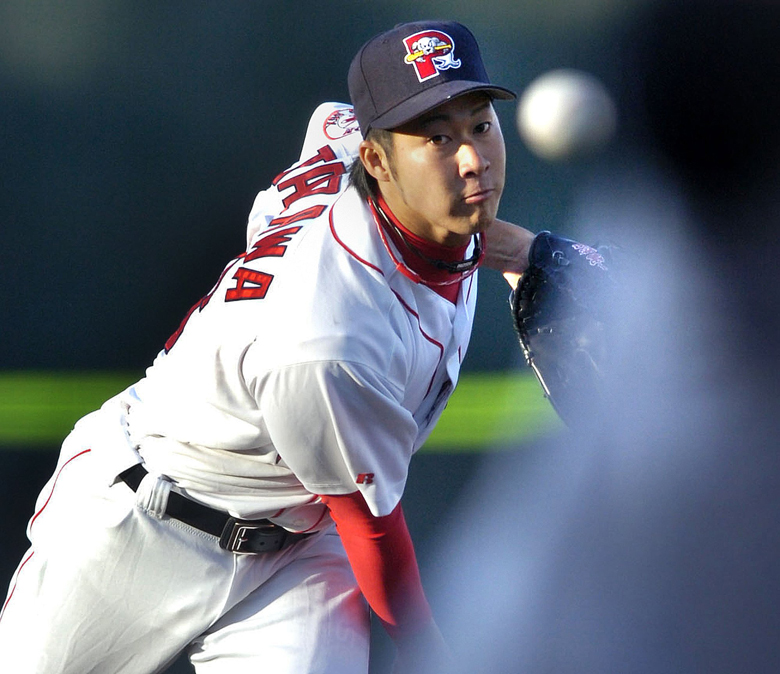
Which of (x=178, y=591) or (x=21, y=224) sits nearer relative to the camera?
(x=178, y=591)

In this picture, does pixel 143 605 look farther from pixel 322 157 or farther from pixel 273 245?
pixel 322 157

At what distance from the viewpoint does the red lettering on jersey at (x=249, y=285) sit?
51.8 inches

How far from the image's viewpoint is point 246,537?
1.48m

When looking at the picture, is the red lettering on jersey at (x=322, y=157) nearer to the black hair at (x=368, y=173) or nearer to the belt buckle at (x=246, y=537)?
the black hair at (x=368, y=173)

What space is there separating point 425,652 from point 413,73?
2.68ft

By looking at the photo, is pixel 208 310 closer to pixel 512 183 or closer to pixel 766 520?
pixel 766 520

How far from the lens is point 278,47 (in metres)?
3.36

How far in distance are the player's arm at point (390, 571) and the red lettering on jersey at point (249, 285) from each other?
290 millimetres

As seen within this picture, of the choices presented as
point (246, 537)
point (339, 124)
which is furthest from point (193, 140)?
point (246, 537)

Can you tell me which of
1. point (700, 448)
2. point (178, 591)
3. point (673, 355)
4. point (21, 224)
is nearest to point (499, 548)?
point (700, 448)

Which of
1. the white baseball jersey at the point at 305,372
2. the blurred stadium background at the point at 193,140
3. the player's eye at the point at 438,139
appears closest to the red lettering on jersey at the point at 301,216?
the white baseball jersey at the point at 305,372

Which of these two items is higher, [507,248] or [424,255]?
[424,255]

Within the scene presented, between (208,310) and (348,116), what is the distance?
50 centimetres

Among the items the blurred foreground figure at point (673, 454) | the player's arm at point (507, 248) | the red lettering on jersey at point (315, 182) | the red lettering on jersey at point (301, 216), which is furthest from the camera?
the blurred foreground figure at point (673, 454)
